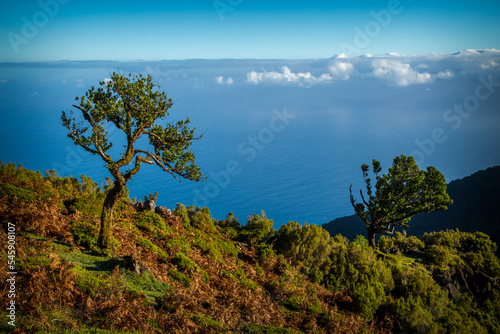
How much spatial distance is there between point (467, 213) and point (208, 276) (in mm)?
74920

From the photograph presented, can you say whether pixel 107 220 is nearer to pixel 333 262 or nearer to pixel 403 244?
pixel 333 262

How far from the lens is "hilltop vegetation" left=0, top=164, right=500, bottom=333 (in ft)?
26.7

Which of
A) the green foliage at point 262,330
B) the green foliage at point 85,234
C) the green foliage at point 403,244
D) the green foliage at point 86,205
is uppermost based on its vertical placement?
the green foliage at point 86,205

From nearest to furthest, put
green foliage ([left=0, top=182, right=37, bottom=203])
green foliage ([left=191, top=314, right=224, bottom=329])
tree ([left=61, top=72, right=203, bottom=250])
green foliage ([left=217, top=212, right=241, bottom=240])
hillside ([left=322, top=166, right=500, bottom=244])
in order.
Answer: green foliage ([left=191, top=314, right=224, bottom=329]), tree ([left=61, top=72, right=203, bottom=250]), green foliage ([left=0, top=182, right=37, bottom=203]), green foliage ([left=217, top=212, right=241, bottom=240]), hillside ([left=322, top=166, right=500, bottom=244])

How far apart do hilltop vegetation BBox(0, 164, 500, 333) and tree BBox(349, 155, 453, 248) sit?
16.2 ft

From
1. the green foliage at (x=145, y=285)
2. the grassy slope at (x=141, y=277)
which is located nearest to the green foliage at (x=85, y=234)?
the grassy slope at (x=141, y=277)

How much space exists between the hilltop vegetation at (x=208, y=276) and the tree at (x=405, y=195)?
16.2ft

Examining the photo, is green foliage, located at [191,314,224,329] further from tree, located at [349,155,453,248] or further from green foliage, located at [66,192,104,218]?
tree, located at [349,155,453,248]

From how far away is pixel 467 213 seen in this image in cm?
6850

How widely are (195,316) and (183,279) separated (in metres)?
3.63

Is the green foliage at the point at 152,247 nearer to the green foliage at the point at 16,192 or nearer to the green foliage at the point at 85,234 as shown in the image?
the green foliage at the point at 85,234

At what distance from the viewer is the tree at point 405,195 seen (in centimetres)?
2881

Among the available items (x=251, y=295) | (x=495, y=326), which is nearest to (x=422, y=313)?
(x=495, y=326)

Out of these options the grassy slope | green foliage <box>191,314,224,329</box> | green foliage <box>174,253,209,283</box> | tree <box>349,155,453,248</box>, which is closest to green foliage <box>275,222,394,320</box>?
the grassy slope
